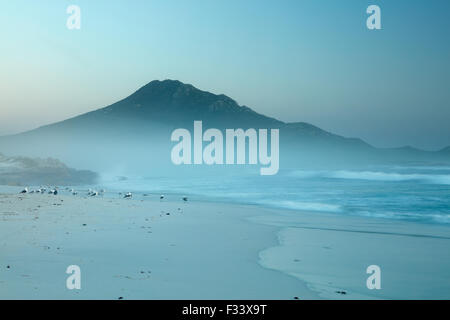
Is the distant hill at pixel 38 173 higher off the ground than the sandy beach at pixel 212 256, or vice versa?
the distant hill at pixel 38 173

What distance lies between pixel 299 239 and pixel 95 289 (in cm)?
399

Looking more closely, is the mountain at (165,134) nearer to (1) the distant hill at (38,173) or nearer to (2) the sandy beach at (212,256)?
(1) the distant hill at (38,173)

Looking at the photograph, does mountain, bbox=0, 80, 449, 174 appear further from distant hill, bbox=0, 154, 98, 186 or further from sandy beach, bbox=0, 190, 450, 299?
sandy beach, bbox=0, 190, 450, 299

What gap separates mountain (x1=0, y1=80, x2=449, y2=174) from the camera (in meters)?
50.3

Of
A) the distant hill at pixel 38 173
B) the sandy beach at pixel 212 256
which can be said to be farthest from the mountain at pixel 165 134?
the sandy beach at pixel 212 256

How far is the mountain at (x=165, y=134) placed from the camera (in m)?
50.3

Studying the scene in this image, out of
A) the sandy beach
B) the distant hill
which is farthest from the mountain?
the sandy beach

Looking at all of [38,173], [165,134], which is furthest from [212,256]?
[165,134]

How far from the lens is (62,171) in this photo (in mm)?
23156

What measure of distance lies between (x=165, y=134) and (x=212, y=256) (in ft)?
192

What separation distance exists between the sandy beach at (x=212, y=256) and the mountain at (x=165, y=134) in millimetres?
36205

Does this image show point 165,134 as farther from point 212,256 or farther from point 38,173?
point 212,256

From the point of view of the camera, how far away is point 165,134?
64.0 metres
